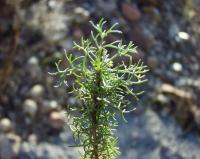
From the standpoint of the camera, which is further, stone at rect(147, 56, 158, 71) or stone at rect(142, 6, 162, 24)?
stone at rect(142, 6, 162, 24)

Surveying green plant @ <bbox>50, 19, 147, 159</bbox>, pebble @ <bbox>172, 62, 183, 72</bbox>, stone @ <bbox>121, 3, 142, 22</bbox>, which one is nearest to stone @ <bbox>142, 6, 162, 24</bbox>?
stone @ <bbox>121, 3, 142, 22</bbox>

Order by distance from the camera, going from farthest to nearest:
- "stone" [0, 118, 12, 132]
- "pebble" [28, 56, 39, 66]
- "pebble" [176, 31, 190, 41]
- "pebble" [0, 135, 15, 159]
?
"pebble" [176, 31, 190, 41] → "pebble" [28, 56, 39, 66] → "stone" [0, 118, 12, 132] → "pebble" [0, 135, 15, 159]

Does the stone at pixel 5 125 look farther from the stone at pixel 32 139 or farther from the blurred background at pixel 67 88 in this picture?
the stone at pixel 32 139

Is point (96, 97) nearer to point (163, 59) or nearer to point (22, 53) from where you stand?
point (22, 53)

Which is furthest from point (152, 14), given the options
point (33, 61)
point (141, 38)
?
point (33, 61)

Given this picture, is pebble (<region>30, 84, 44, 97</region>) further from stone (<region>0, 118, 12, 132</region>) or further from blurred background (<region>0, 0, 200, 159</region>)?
stone (<region>0, 118, 12, 132</region>)

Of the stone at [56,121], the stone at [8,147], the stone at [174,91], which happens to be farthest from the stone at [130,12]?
the stone at [8,147]

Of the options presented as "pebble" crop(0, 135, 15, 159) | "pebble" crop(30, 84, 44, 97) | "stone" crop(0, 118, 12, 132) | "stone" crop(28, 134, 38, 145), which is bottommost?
"pebble" crop(0, 135, 15, 159)

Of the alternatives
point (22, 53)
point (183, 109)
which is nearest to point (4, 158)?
point (22, 53)

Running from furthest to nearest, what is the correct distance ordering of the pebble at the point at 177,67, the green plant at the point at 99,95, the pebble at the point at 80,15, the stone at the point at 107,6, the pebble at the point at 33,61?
the stone at the point at 107,6 < the pebble at the point at 177,67 < the pebble at the point at 80,15 < the pebble at the point at 33,61 < the green plant at the point at 99,95
